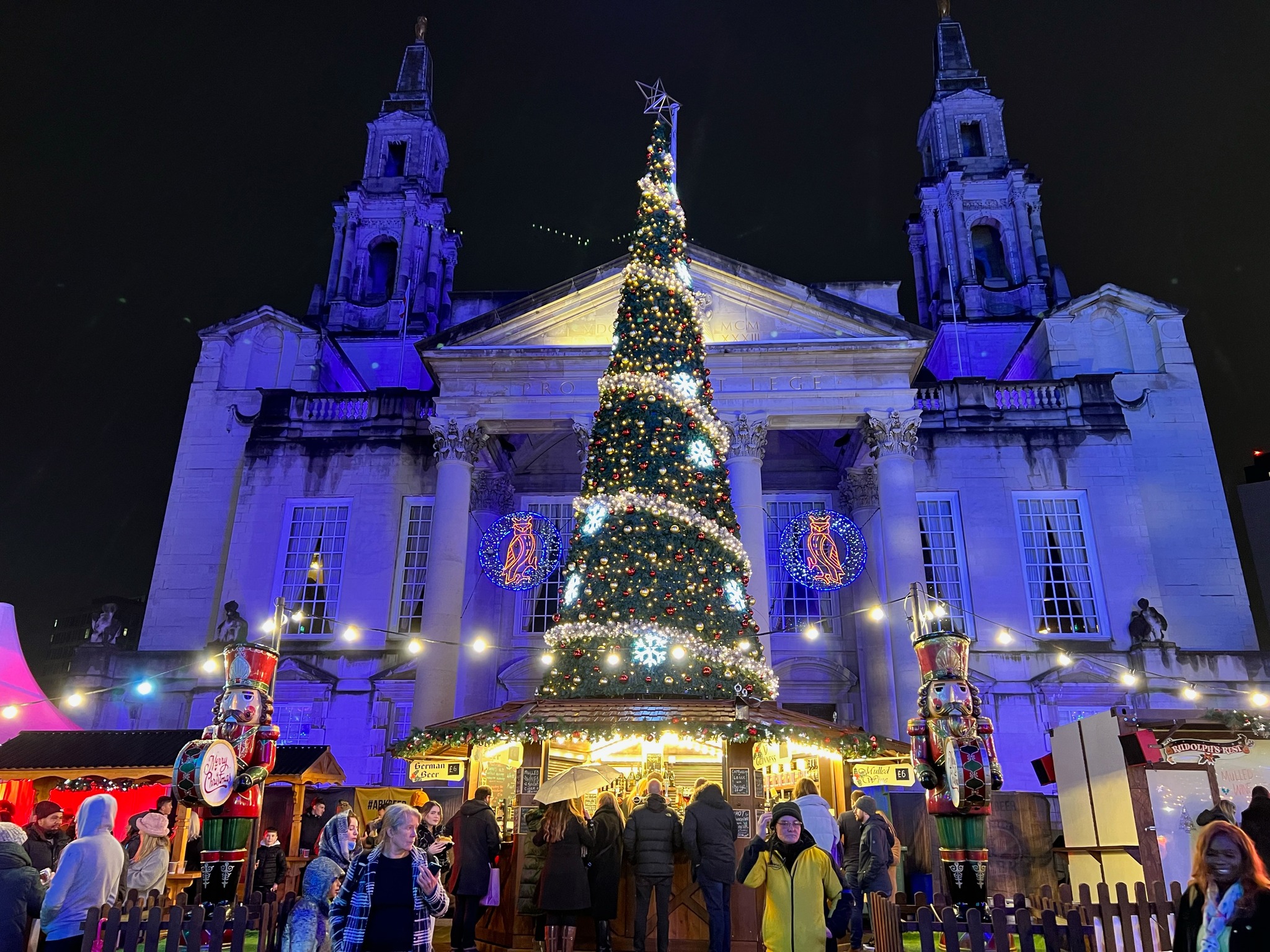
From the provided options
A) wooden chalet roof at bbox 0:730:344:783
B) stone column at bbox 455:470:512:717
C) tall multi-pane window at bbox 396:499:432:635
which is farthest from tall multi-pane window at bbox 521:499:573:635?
wooden chalet roof at bbox 0:730:344:783

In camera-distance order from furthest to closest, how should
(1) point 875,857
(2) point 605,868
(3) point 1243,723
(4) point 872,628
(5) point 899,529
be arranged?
1. (4) point 872,628
2. (5) point 899,529
3. (3) point 1243,723
4. (1) point 875,857
5. (2) point 605,868

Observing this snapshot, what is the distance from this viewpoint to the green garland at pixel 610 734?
10.8 m

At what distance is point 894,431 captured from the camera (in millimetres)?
22422

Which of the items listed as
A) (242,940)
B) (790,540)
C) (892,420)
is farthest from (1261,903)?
(892,420)

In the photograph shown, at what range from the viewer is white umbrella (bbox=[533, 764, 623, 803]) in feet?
31.3

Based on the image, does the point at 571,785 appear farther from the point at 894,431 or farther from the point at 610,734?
the point at 894,431

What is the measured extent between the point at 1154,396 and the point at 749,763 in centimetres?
2045

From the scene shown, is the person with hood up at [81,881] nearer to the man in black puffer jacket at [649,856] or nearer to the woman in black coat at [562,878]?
the woman in black coat at [562,878]

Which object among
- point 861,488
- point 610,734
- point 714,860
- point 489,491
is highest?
point 861,488

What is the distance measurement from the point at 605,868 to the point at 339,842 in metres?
4.26

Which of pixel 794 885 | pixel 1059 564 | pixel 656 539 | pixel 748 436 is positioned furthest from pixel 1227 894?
pixel 1059 564

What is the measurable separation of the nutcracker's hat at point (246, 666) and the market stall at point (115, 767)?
6.82 meters

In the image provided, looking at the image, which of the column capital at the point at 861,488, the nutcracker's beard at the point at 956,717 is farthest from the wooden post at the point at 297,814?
the column capital at the point at 861,488

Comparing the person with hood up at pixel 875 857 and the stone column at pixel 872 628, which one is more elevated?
the stone column at pixel 872 628
